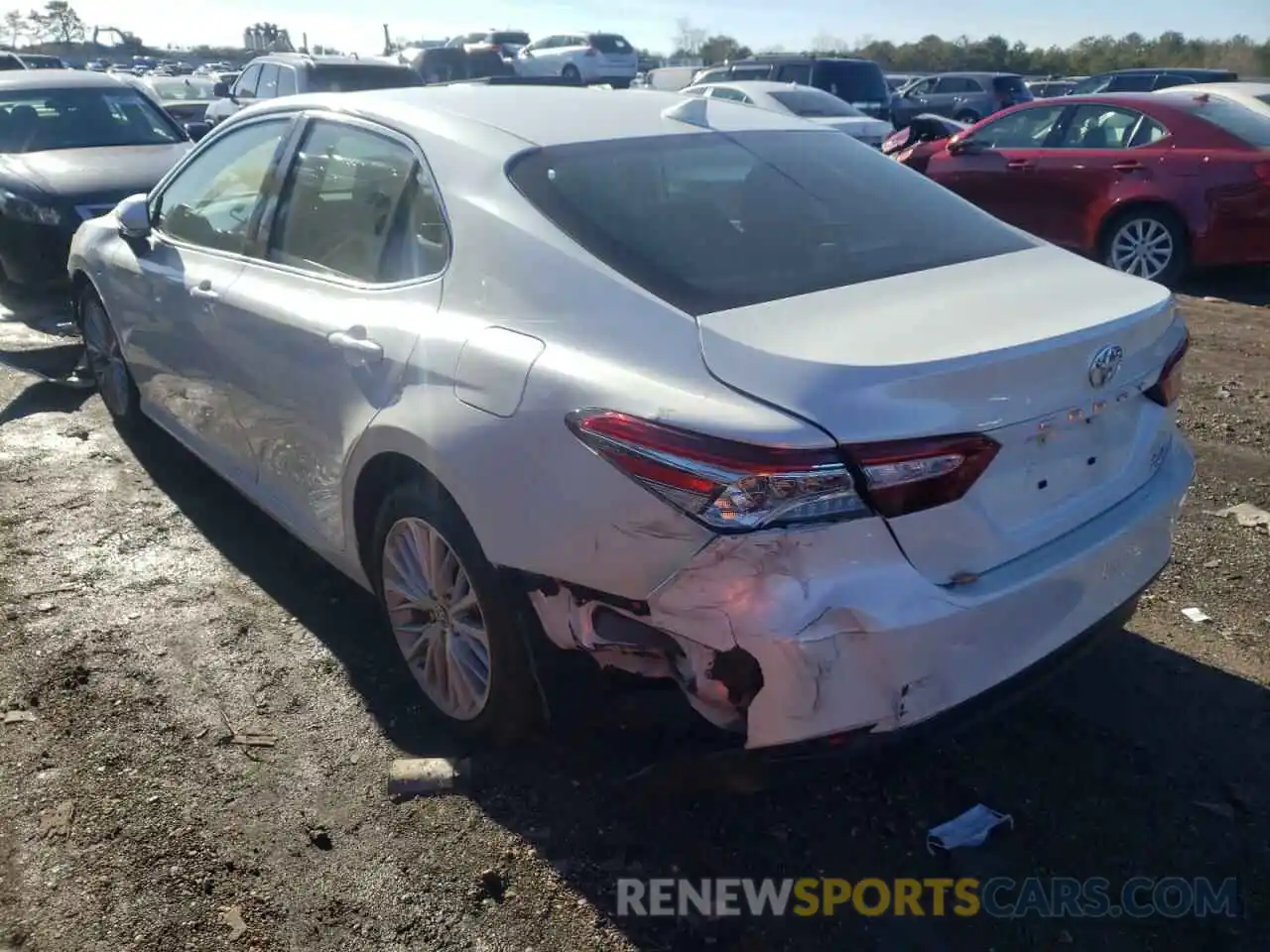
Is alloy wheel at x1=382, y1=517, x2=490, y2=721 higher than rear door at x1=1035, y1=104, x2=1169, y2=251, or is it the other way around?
rear door at x1=1035, y1=104, x2=1169, y2=251

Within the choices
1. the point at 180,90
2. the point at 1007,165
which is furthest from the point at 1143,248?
the point at 180,90

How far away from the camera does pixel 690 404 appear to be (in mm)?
2352

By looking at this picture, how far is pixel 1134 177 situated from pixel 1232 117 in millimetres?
834

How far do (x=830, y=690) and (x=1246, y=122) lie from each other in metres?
8.26

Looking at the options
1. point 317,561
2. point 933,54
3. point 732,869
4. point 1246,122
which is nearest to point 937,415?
point 732,869

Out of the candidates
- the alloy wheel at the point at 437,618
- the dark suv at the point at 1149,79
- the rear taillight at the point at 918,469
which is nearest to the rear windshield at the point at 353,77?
the alloy wheel at the point at 437,618

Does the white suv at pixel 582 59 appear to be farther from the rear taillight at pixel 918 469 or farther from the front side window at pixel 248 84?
the rear taillight at pixel 918 469

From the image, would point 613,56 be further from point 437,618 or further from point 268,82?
point 437,618

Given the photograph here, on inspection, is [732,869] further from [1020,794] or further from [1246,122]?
[1246,122]

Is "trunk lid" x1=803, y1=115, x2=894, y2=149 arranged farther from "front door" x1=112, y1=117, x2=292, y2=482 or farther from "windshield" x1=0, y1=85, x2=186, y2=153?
"front door" x1=112, y1=117, x2=292, y2=482

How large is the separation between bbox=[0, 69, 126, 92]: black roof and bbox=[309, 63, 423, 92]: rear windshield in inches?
149

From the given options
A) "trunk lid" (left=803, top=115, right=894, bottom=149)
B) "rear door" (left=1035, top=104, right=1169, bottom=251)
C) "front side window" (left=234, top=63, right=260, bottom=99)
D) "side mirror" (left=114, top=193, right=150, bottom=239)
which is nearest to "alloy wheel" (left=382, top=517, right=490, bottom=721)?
"side mirror" (left=114, top=193, right=150, bottom=239)

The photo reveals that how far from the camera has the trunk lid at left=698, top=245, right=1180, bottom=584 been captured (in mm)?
2316

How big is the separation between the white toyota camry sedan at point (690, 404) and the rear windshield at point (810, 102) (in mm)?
11255
